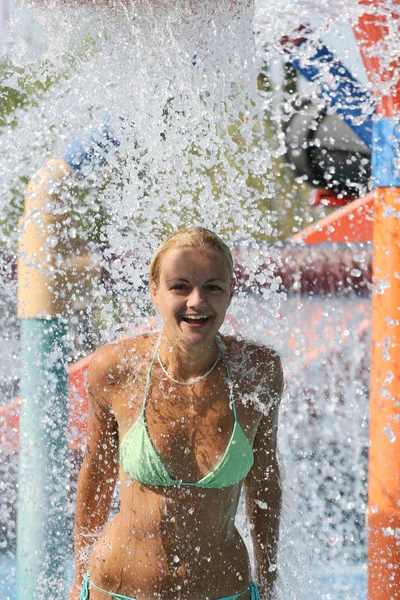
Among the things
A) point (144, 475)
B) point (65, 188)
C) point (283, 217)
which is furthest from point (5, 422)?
point (283, 217)

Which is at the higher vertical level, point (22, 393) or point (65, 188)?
point (65, 188)

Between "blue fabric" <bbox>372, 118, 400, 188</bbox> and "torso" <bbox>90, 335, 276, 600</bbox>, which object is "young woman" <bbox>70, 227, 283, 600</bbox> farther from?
"blue fabric" <bbox>372, 118, 400, 188</bbox>

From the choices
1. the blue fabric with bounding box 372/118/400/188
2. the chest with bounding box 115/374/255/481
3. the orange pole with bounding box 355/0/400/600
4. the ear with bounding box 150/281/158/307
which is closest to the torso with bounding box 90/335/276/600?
the chest with bounding box 115/374/255/481

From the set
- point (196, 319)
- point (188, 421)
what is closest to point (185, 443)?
point (188, 421)

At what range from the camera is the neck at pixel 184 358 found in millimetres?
1992

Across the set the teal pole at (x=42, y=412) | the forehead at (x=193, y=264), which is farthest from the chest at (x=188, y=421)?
the teal pole at (x=42, y=412)

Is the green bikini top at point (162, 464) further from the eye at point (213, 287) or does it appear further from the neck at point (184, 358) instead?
the eye at point (213, 287)

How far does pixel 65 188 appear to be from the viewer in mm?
3156

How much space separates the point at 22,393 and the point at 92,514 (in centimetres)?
125

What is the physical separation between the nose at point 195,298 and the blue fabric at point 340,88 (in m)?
1.60

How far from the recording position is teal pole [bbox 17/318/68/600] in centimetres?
324

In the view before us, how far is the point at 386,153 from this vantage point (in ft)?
9.59

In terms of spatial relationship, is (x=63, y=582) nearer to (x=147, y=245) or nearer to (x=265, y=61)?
(x=147, y=245)

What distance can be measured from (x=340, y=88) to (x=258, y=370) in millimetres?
1855
